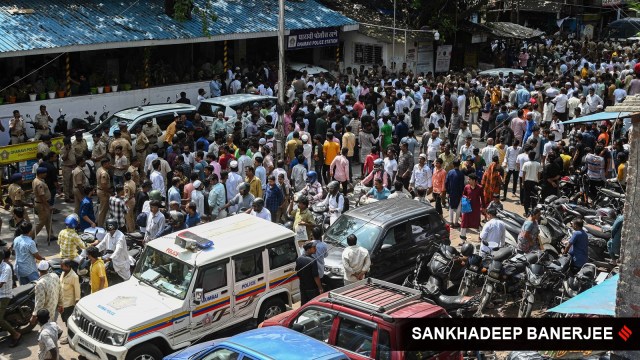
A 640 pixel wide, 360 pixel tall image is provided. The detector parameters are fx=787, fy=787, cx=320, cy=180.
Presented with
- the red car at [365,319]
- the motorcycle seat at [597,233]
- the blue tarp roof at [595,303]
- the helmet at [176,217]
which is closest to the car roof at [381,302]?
the red car at [365,319]

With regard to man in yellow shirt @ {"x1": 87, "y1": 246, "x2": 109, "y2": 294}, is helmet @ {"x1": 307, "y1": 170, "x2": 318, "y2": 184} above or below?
above

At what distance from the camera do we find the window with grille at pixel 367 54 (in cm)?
3127

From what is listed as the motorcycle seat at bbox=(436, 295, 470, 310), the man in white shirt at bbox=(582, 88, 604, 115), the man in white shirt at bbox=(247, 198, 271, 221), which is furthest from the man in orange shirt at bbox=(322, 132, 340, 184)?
the man in white shirt at bbox=(582, 88, 604, 115)

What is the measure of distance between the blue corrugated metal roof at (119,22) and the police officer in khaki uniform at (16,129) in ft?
5.61

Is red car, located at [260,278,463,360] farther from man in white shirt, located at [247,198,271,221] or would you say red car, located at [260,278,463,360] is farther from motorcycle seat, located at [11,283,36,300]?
motorcycle seat, located at [11,283,36,300]

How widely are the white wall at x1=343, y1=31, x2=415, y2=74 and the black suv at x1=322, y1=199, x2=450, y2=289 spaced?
17.5 m

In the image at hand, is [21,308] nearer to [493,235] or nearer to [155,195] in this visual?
[155,195]

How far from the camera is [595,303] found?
358 inches

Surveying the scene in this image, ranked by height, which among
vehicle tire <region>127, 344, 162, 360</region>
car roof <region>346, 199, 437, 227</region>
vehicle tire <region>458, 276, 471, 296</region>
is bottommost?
vehicle tire <region>127, 344, 162, 360</region>

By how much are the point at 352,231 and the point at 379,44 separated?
19.3 m

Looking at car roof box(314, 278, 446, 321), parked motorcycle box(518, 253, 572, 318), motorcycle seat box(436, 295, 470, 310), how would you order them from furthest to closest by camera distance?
1. parked motorcycle box(518, 253, 572, 318)
2. motorcycle seat box(436, 295, 470, 310)
3. car roof box(314, 278, 446, 321)

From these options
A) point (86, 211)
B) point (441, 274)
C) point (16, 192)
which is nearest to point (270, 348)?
point (441, 274)

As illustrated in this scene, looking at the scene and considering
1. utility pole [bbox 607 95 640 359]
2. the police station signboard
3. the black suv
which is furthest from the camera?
the police station signboard

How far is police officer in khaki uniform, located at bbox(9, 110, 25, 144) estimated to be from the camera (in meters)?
19.2
